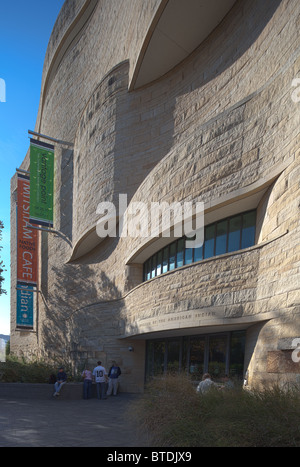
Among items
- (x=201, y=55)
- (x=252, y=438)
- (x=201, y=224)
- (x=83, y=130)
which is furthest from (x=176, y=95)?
(x=252, y=438)

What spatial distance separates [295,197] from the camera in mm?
9203

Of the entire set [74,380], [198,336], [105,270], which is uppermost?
[105,270]

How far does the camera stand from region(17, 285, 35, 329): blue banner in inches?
1251

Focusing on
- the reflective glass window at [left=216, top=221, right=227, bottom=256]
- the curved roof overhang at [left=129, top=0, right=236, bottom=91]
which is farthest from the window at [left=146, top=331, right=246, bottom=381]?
the curved roof overhang at [left=129, top=0, right=236, bottom=91]

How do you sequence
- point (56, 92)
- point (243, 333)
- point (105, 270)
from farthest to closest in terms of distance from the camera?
point (56, 92) → point (105, 270) → point (243, 333)

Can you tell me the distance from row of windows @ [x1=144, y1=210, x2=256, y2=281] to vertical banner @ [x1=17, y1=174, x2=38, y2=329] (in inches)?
692

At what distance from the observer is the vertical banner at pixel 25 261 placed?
1207 inches

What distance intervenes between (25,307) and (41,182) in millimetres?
10688

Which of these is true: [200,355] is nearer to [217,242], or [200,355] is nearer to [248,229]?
[217,242]

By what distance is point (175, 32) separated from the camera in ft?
50.7

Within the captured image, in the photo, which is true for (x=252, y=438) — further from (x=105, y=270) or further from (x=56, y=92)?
(x=56, y=92)

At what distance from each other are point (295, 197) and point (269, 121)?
257 cm

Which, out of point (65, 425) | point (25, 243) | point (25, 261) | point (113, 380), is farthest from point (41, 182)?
point (65, 425)

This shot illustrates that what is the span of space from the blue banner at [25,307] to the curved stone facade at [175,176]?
130 inches
